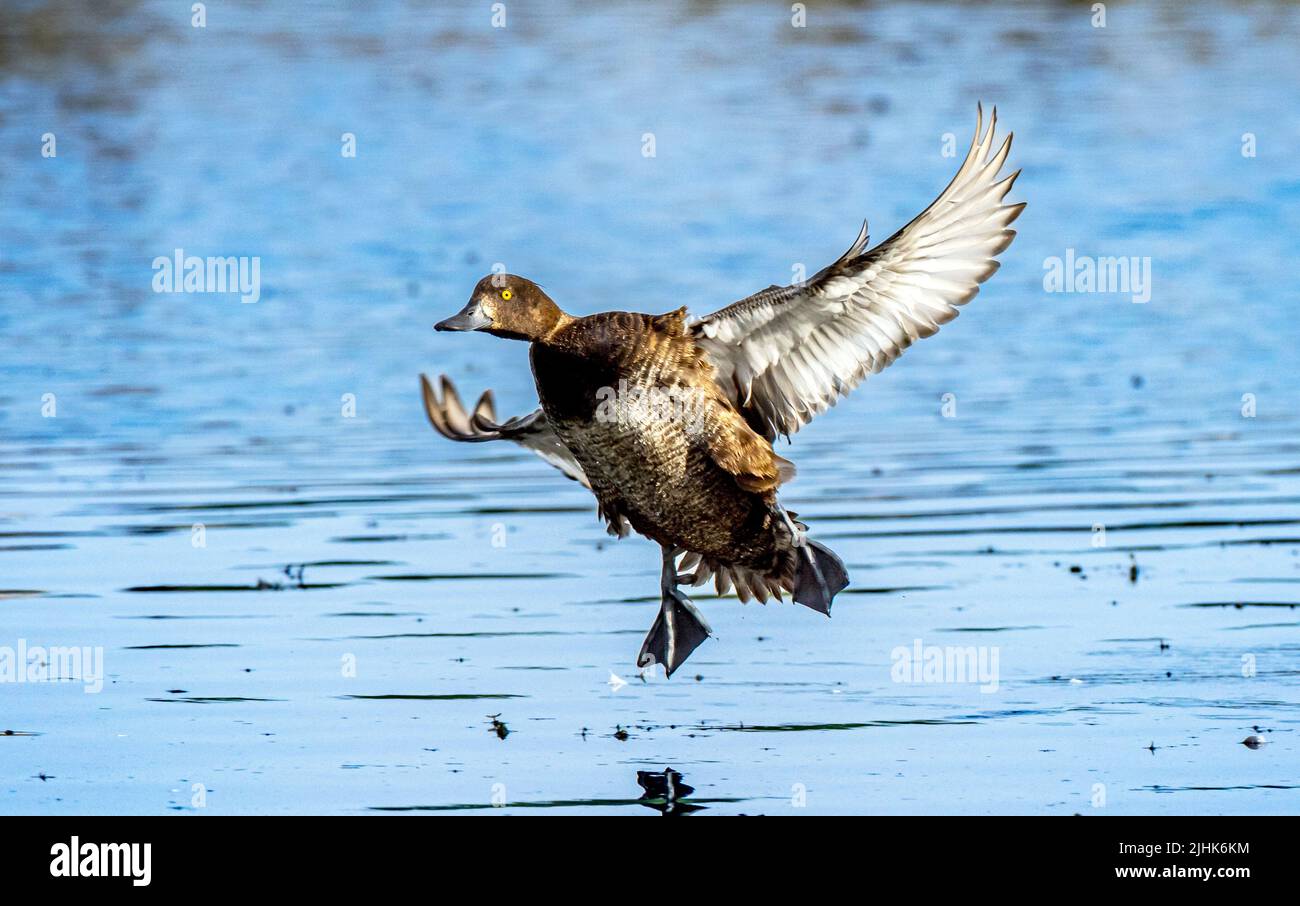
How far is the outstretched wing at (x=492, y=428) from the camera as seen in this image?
941 cm

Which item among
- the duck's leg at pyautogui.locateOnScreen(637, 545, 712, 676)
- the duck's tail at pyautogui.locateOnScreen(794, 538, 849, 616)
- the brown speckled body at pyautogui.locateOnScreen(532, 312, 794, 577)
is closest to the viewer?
the brown speckled body at pyautogui.locateOnScreen(532, 312, 794, 577)

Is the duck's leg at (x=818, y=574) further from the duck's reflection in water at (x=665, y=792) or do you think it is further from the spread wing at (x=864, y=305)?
the duck's reflection in water at (x=665, y=792)

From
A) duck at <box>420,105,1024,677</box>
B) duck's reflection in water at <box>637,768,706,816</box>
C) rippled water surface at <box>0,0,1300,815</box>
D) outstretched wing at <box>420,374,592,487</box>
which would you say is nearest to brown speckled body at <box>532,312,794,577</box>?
duck at <box>420,105,1024,677</box>

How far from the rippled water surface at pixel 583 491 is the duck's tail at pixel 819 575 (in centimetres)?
37

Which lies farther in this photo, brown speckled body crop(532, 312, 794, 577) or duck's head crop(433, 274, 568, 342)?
duck's head crop(433, 274, 568, 342)

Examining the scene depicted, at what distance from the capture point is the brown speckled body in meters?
8.03

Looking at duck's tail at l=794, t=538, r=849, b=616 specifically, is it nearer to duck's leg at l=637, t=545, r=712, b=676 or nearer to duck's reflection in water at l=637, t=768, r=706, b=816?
duck's leg at l=637, t=545, r=712, b=676

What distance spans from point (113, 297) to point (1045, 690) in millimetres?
13408

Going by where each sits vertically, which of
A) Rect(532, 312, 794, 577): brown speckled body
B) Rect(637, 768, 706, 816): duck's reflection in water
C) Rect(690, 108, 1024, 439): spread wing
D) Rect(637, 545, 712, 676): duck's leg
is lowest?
Rect(637, 768, 706, 816): duck's reflection in water

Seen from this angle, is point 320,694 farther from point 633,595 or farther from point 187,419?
point 187,419

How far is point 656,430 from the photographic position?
26.3ft

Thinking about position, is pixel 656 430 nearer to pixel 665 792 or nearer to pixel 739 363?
pixel 739 363

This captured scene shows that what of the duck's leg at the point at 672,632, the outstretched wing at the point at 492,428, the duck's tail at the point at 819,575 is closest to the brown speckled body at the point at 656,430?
the duck's tail at the point at 819,575

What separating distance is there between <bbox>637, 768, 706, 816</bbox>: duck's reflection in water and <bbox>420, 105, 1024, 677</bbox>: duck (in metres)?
1.29
